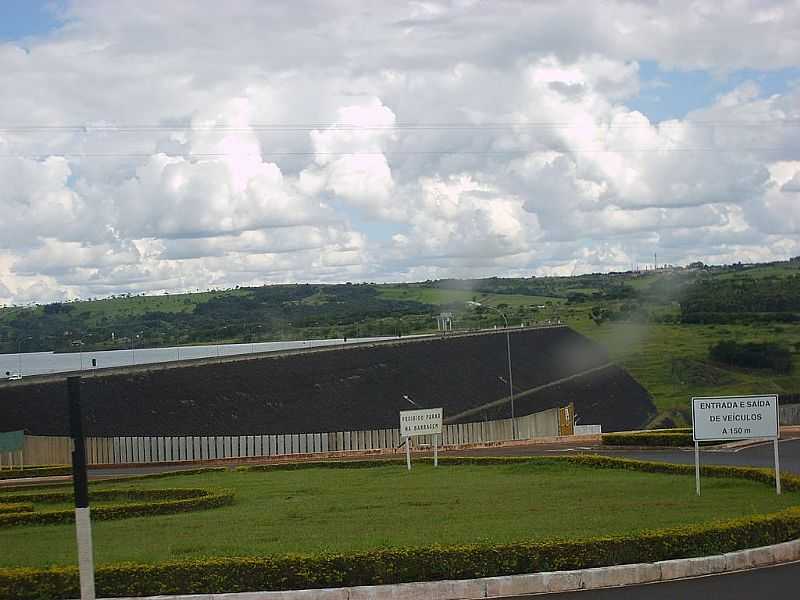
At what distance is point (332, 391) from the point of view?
55.8 meters

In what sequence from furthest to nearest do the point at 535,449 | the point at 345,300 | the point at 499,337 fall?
the point at 345,300
the point at 499,337
the point at 535,449

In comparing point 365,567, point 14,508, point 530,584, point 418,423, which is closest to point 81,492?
point 365,567

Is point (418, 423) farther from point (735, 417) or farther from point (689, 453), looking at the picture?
point (735, 417)

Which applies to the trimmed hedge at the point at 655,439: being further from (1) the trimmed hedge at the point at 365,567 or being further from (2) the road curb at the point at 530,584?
(2) the road curb at the point at 530,584

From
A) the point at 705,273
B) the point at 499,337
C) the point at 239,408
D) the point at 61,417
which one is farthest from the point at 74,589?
the point at 705,273

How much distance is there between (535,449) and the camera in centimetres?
3950

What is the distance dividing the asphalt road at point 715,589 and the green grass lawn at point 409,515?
5.81 feet

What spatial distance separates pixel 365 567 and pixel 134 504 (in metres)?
10.3

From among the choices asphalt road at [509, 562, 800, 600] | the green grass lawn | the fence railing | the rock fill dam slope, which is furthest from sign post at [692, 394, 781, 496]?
the rock fill dam slope

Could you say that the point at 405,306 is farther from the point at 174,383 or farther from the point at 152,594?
the point at 152,594

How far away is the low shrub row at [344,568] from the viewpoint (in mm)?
12828

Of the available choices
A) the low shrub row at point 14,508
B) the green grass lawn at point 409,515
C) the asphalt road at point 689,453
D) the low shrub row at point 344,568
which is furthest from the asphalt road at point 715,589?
the asphalt road at point 689,453

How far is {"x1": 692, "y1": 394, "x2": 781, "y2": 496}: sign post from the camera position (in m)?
19.5

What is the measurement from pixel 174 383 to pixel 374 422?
392 inches
